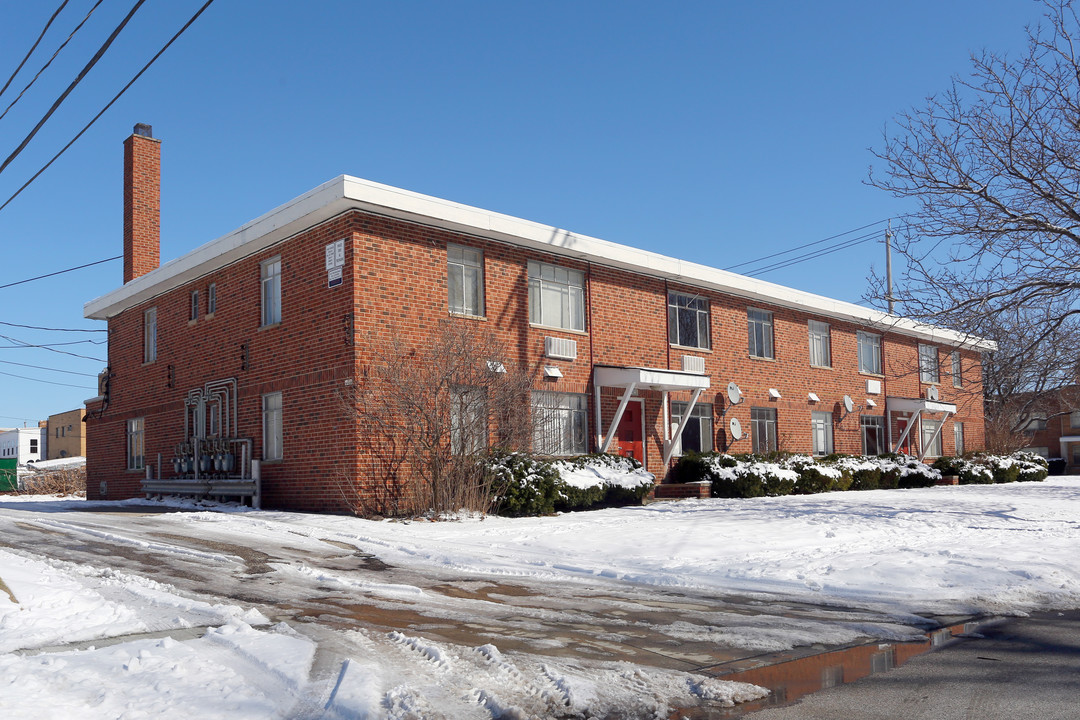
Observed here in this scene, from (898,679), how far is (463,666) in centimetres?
266

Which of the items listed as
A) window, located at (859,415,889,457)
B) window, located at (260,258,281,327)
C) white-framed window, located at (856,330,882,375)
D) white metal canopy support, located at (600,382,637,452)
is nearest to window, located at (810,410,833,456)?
window, located at (859,415,889,457)

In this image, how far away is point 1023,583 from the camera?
9094mm

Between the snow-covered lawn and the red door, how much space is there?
3.87m

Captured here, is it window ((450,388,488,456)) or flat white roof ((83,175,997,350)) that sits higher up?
flat white roof ((83,175,997,350))

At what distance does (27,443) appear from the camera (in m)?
90.3

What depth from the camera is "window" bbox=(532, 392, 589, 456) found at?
62.0ft

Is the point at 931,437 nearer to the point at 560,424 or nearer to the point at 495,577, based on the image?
the point at 560,424

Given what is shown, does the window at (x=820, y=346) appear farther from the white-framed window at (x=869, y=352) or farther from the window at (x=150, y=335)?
the window at (x=150, y=335)

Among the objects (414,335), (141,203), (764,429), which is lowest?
(764,429)

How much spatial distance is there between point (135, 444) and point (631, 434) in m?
13.4

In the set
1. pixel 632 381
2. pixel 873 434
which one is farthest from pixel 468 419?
pixel 873 434

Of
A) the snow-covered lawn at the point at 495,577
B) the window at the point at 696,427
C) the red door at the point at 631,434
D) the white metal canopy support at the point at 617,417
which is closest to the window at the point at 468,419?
the snow-covered lawn at the point at 495,577

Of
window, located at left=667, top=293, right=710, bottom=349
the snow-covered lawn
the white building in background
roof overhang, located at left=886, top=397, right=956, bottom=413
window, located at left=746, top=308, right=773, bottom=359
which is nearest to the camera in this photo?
the snow-covered lawn

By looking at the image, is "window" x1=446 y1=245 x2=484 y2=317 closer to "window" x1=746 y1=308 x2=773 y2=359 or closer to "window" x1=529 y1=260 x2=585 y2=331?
"window" x1=529 y1=260 x2=585 y2=331
